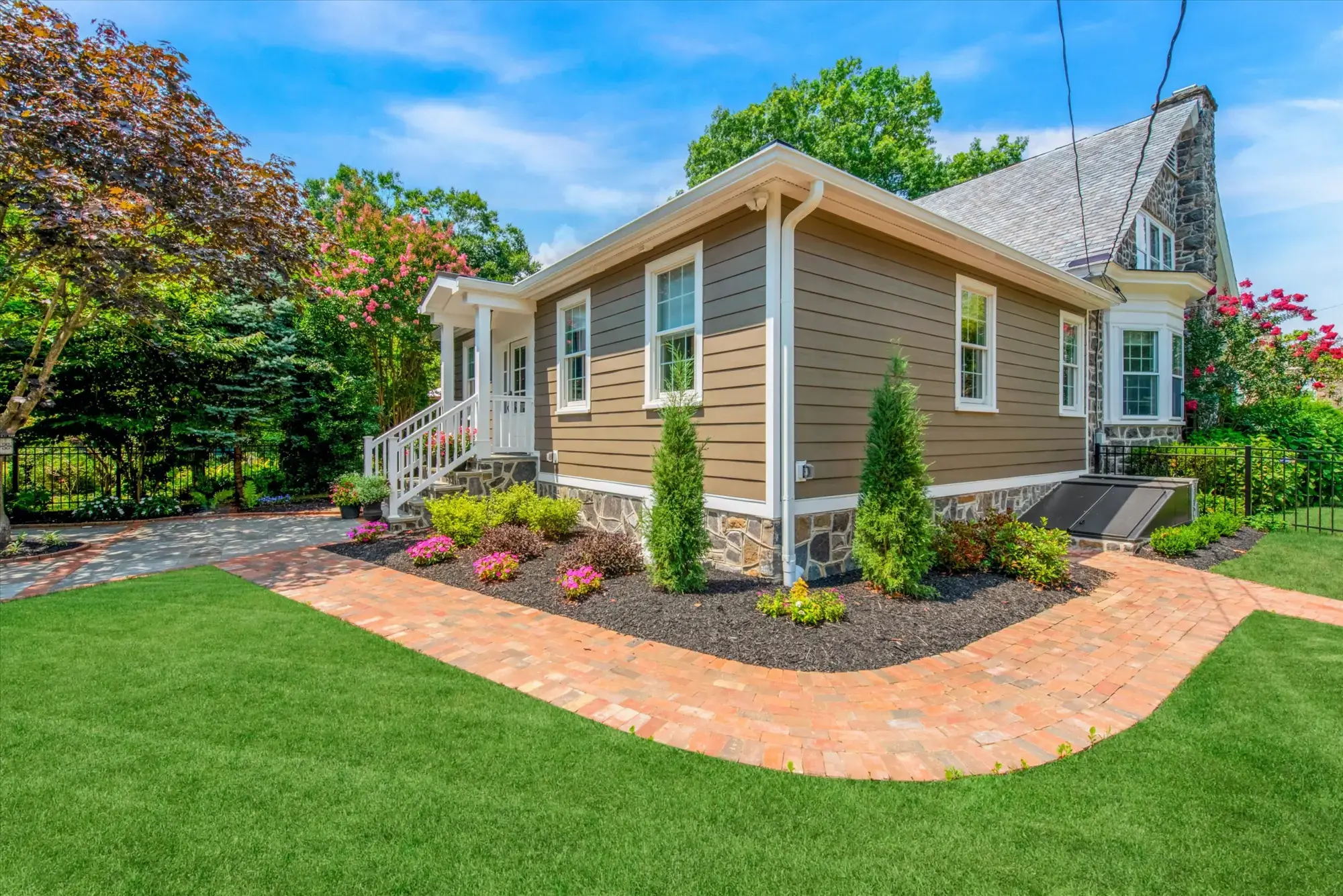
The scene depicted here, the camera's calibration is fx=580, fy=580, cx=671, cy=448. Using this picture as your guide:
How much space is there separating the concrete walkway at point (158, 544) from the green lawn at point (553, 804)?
364 cm

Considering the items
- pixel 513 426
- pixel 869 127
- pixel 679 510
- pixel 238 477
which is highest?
pixel 869 127

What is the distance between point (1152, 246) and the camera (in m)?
11.1

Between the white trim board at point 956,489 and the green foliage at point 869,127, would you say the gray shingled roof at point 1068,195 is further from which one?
the green foliage at point 869,127

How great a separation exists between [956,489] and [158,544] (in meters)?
10.6

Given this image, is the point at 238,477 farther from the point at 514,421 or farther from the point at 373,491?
the point at 514,421

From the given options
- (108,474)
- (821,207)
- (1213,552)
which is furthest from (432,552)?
(1213,552)

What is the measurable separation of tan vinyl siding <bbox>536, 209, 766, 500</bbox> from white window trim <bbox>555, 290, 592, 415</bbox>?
82 mm

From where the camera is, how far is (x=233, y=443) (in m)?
11.3

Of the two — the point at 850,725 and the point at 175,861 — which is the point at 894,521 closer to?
the point at 850,725

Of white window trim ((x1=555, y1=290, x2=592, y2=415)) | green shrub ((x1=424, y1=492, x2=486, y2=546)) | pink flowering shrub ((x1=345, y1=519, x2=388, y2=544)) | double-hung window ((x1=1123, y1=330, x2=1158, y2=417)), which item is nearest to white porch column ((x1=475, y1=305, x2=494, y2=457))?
white window trim ((x1=555, y1=290, x2=592, y2=415))

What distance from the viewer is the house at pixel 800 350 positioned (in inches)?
206

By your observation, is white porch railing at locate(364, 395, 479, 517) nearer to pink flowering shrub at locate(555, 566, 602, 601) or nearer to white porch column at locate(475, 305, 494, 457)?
white porch column at locate(475, 305, 494, 457)

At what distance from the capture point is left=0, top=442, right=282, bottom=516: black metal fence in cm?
965

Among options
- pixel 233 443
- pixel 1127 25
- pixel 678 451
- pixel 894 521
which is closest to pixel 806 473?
pixel 894 521
